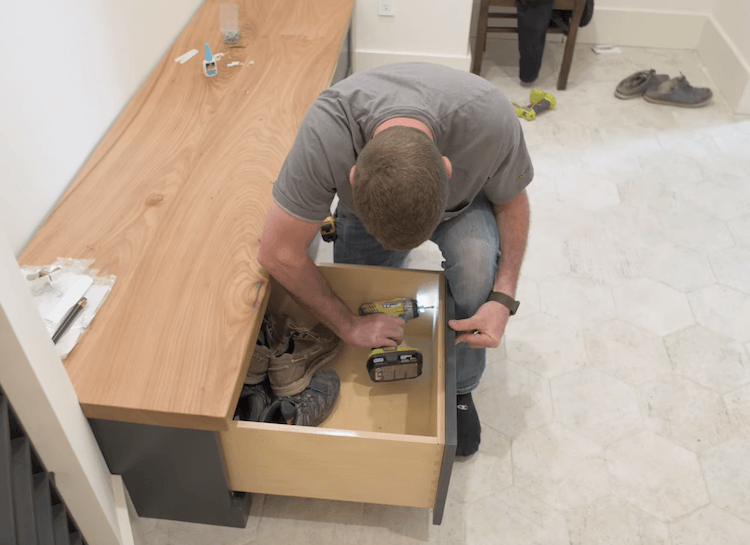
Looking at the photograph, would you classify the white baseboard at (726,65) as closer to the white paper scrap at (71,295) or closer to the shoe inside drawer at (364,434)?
the shoe inside drawer at (364,434)

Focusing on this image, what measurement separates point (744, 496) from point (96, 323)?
4.71 ft

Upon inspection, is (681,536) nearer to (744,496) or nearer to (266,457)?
(744,496)

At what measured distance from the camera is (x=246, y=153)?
1.55 meters

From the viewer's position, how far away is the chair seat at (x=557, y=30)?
2633 millimetres

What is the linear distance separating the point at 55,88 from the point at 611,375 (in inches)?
59.6

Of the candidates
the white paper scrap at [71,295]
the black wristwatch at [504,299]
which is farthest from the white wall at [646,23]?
the white paper scrap at [71,295]

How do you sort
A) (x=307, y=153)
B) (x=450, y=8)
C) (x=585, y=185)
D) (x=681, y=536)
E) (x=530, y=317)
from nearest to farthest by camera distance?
(x=307, y=153) → (x=681, y=536) → (x=530, y=317) → (x=585, y=185) → (x=450, y=8)

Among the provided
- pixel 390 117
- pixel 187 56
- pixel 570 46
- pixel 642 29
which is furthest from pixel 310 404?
pixel 642 29

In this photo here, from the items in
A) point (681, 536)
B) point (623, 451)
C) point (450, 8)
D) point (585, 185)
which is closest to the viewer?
point (681, 536)

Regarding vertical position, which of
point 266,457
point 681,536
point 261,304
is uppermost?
point 261,304

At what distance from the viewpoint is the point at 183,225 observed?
4.45 feet

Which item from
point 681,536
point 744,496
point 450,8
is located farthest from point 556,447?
point 450,8

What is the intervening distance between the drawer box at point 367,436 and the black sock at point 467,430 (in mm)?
106

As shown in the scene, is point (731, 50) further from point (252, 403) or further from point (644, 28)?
point (252, 403)
